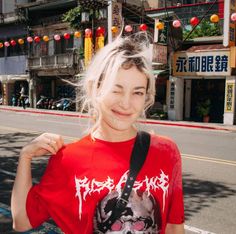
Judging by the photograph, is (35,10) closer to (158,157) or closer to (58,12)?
(58,12)

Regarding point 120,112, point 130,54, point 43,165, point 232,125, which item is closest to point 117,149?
point 120,112

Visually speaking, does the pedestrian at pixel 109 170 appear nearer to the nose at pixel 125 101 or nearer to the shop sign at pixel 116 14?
the nose at pixel 125 101

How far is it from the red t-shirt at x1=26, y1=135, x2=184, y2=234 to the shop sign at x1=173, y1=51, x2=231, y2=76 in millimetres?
19329

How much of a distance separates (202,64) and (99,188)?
20.1 metres

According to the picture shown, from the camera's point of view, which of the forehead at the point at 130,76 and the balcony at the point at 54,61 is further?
the balcony at the point at 54,61

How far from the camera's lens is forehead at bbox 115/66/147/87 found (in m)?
1.90

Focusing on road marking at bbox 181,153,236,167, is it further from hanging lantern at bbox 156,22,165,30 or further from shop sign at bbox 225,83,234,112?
hanging lantern at bbox 156,22,165,30

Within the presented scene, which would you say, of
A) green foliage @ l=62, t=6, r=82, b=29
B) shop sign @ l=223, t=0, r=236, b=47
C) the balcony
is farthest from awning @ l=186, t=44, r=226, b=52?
the balcony

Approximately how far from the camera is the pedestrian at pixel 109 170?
187 cm

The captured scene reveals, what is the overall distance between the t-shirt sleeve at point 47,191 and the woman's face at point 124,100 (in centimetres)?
33

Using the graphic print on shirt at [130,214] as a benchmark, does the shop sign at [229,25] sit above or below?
above

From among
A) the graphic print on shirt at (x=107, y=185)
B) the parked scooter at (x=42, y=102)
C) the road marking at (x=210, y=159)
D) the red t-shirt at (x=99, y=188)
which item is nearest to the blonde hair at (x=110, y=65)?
the red t-shirt at (x=99, y=188)

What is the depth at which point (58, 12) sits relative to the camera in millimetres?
30766

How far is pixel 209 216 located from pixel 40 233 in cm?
256
